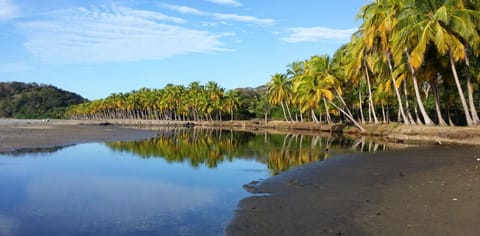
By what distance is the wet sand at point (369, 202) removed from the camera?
8.17m

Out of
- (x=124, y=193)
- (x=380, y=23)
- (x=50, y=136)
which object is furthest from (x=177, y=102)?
(x=124, y=193)

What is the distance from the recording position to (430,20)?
90.0 feet

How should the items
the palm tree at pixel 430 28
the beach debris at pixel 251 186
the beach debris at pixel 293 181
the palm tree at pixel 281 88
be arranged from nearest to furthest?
1. the beach debris at pixel 251 186
2. the beach debris at pixel 293 181
3. the palm tree at pixel 430 28
4. the palm tree at pixel 281 88

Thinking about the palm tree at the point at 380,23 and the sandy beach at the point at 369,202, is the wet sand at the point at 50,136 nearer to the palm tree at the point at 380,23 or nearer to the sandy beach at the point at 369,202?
the sandy beach at the point at 369,202

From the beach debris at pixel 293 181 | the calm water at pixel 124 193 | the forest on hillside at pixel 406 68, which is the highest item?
the forest on hillside at pixel 406 68

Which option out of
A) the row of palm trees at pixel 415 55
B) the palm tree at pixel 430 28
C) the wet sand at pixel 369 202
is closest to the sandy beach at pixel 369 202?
the wet sand at pixel 369 202

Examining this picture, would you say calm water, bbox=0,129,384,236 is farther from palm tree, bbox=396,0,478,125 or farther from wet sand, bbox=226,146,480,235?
palm tree, bbox=396,0,478,125

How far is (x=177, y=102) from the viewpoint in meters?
116

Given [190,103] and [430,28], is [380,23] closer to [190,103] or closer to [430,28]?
[430,28]

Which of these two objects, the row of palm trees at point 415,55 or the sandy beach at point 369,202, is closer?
the sandy beach at point 369,202

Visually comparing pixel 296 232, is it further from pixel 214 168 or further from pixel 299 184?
pixel 214 168

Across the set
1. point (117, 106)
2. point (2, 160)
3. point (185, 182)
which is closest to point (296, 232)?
point (185, 182)

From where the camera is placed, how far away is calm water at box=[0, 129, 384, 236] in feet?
32.4

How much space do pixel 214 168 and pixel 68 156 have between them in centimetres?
1210
